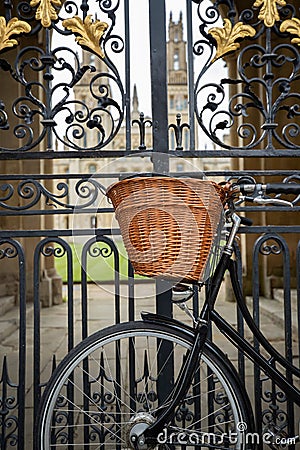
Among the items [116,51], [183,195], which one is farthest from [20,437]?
[116,51]

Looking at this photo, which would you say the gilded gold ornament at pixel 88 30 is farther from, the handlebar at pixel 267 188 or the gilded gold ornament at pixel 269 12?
the handlebar at pixel 267 188

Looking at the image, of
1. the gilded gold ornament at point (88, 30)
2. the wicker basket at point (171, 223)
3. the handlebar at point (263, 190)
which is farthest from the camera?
the gilded gold ornament at point (88, 30)

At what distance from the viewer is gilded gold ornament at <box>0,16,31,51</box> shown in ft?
7.86

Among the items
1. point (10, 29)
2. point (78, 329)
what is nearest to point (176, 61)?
point (78, 329)

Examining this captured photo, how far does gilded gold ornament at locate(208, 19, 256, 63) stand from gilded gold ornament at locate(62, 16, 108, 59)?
1.61 ft

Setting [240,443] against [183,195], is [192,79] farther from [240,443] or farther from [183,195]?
[240,443]

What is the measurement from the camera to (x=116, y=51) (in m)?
2.42

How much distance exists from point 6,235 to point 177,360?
2.43 metres

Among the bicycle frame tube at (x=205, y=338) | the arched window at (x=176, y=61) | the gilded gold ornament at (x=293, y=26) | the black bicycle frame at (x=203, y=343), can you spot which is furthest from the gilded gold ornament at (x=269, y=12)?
the arched window at (x=176, y=61)

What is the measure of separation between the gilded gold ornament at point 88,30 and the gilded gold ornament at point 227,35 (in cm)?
49

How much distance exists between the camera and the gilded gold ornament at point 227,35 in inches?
94.3

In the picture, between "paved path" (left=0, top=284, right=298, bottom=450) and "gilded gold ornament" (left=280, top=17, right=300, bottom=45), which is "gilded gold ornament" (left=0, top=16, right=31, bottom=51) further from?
"paved path" (left=0, top=284, right=298, bottom=450)

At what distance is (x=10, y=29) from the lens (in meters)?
2.41

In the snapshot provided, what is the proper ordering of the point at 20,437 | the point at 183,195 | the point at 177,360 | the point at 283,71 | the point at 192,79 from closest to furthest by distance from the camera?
the point at 183,195 → the point at 20,437 → the point at 192,79 → the point at 177,360 → the point at 283,71
